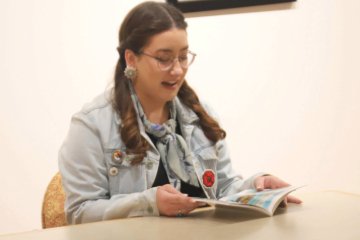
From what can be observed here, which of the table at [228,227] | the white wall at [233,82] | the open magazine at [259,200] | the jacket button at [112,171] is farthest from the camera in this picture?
the white wall at [233,82]

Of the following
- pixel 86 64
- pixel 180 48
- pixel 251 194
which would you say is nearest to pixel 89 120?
pixel 180 48

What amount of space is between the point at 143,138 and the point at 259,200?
1.37 feet

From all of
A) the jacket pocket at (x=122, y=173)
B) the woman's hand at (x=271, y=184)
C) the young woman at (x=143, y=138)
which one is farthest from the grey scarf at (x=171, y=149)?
the woman's hand at (x=271, y=184)

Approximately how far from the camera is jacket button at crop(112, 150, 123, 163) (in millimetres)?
1397

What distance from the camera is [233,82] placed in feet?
7.89

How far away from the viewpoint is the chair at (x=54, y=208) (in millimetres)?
1516

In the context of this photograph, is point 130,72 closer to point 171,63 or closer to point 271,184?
point 171,63

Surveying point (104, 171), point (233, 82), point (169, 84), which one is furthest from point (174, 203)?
point (233, 82)

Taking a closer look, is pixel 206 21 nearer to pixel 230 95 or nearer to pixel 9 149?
pixel 230 95

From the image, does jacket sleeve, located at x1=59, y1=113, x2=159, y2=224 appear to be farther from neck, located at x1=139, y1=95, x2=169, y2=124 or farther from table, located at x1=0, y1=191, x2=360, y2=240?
neck, located at x1=139, y1=95, x2=169, y2=124

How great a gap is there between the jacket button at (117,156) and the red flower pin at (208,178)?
270 mm

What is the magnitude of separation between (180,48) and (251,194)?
0.47 m

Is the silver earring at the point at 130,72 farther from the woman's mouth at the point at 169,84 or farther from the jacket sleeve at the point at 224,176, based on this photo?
the jacket sleeve at the point at 224,176

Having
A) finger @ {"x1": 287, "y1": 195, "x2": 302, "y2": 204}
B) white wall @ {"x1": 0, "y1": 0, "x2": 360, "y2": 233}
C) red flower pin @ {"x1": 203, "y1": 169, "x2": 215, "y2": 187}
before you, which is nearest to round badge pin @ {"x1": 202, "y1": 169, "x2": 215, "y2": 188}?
red flower pin @ {"x1": 203, "y1": 169, "x2": 215, "y2": 187}
